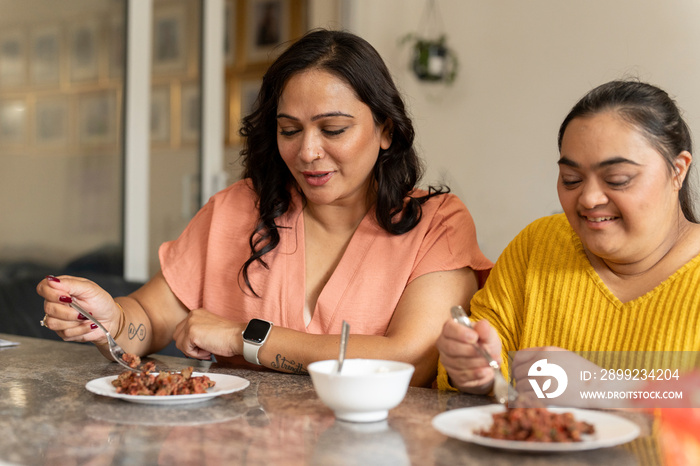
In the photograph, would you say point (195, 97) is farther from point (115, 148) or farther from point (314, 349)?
point (314, 349)

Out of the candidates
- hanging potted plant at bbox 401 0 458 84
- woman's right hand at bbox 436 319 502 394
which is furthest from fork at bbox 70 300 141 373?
hanging potted plant at bbox 401 0 458 84

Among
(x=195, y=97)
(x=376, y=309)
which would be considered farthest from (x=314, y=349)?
(x=195, y=97)

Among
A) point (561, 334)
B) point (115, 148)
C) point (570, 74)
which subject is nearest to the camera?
point (561, 334)

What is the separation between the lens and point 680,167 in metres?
1.30

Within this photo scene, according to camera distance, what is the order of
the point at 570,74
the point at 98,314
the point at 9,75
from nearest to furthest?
the point at 98,314, the point at 9,75, the point at 570,74

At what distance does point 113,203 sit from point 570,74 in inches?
92.6

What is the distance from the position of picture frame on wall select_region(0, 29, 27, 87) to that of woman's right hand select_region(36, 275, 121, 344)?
1.72 metres

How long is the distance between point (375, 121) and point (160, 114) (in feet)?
7.06

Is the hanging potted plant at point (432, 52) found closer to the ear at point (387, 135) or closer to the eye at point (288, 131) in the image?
the ear at point (387, 135)

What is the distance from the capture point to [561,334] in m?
1.40

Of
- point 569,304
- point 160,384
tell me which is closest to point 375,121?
point 569,304

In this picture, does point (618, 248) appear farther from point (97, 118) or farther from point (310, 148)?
point (97, 118)

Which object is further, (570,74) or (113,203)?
(570,74)

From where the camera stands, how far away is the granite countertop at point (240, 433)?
87 centimetres
